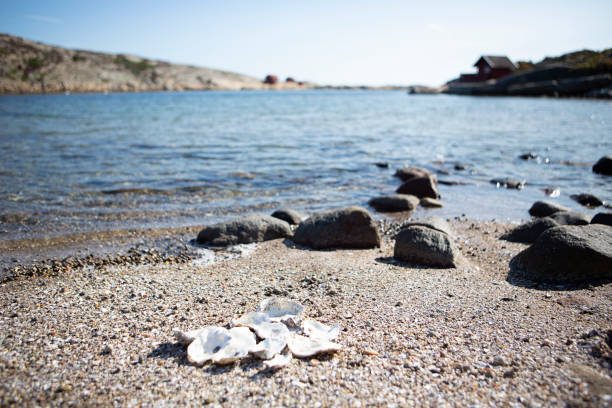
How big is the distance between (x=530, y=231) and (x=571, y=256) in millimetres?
2000

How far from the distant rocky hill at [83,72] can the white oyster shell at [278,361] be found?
83.2 metres

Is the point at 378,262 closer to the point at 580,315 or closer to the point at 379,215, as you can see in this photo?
the point at 580,315

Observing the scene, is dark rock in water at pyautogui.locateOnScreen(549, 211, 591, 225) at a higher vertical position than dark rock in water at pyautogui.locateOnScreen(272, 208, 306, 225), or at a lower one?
higher

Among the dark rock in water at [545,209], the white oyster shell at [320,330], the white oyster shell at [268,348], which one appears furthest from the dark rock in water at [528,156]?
the white oyster shell at [268,348]

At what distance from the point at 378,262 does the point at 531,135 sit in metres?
18.6

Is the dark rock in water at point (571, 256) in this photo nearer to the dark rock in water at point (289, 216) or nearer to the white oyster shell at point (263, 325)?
the white oyster shell at point (263, 325)

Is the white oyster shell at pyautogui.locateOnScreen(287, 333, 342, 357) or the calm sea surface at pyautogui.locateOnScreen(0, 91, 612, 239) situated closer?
the white oyster shell at pyautogui.locateOnScreen(287, 333, 342, 357)

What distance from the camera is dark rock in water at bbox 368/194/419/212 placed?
8.41m

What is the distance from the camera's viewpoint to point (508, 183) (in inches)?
418

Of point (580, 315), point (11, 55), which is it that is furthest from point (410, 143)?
point (11, 55)

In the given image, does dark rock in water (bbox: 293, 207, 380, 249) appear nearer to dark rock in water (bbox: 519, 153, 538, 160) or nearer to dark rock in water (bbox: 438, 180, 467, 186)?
dark rock in water (bbox: 438, 180, 467, 186)

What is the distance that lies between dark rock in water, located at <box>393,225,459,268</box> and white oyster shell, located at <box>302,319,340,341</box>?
239 centimetres

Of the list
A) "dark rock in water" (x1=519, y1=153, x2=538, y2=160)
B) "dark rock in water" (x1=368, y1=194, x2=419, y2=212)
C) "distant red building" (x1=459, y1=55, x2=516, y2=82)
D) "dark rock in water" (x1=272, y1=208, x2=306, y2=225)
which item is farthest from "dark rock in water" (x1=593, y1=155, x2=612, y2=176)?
"distant red building" (x1=459, y1=55, x2=516, y2=82)

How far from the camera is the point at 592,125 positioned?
21.9 meters
